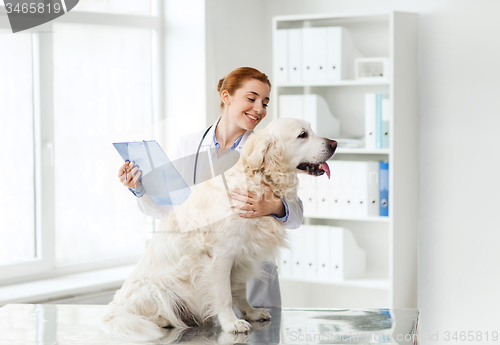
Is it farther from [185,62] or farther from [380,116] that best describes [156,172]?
[185,62]

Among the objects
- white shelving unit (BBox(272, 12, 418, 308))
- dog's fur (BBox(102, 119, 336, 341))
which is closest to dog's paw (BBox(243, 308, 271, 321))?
dog's fur (BBox(102, 119, 336, 341))

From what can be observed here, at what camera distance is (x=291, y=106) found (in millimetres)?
2949

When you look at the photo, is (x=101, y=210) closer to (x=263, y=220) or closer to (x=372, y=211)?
(x=372, y=211)

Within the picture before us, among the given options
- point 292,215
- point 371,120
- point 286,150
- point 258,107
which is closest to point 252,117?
point 258,107

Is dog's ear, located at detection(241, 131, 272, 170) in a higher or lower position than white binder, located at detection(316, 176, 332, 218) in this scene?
higher

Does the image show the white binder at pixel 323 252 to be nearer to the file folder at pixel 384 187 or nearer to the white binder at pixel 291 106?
the file folder at pixel 384 187

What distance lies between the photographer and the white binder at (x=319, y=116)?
2.92 meters

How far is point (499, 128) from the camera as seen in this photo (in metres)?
2.71

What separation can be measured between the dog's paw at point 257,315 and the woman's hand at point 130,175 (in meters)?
0.49

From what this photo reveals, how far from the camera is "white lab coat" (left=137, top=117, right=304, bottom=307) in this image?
4.52ft

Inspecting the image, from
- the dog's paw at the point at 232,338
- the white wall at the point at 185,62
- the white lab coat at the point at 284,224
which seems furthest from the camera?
the white wall at the point at 185,62

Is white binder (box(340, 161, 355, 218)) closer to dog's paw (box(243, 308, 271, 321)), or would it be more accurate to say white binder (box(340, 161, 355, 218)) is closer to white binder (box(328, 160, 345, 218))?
white binder (box(328, 160, 345, 218))
